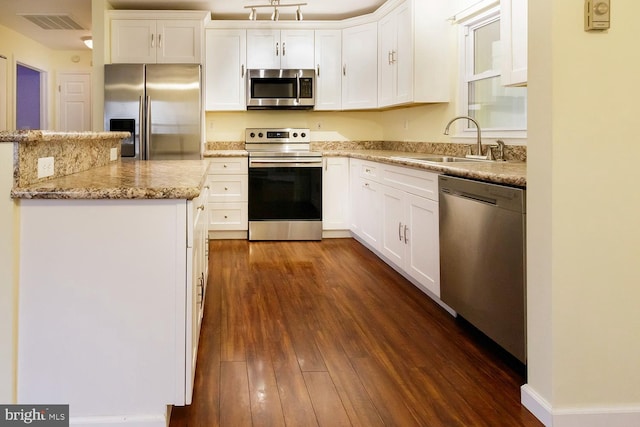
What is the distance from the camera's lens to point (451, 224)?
2.98 meters

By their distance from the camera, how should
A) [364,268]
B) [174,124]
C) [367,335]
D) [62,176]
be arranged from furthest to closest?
[174,124] < [364,268] < [367,335] < [62,176]

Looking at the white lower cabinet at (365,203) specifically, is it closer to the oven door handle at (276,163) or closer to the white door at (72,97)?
the oven door handle at (276,163)

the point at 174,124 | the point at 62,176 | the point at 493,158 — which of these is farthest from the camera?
the point at 174,124

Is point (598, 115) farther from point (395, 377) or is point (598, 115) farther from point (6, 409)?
point (6, 409)

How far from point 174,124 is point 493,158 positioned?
3132 millimetres

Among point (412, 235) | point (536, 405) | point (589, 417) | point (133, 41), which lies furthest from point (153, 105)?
point (589, 417)

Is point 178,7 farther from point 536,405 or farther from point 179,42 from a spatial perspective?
point 536,405

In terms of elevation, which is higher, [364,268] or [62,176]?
[62,176]

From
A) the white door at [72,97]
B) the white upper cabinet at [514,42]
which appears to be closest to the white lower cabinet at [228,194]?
the white upper cabinet at [514,42]

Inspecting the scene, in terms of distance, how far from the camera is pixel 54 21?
6.48 metres

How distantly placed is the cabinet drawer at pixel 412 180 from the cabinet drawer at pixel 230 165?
1716mm

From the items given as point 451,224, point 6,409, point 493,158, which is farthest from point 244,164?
point 6,409

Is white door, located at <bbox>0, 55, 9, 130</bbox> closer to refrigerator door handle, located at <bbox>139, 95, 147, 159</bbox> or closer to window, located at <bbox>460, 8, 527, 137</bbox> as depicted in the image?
refrigerator door handle, located at <bbox>139, 95, 147, 159</bbox>

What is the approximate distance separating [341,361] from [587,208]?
4.07 ft
